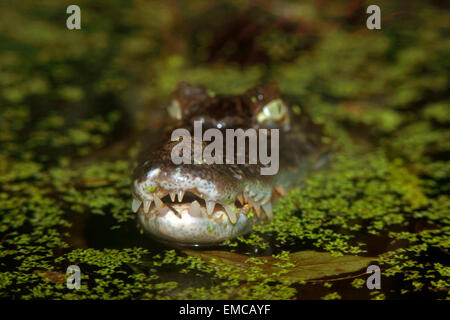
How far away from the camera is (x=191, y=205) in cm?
281

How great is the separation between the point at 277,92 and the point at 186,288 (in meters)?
1.82

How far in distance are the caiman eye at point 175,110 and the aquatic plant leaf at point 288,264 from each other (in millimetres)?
1252

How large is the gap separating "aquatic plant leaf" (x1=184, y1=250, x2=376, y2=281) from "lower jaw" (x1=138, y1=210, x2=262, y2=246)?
8cm

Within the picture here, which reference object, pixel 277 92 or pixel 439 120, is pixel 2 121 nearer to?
pixel 277 92

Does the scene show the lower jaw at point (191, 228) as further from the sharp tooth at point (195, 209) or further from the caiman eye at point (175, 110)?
the caiman eye at point (175, 110)

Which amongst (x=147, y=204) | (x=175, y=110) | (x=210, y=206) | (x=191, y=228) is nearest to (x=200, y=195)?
(x=210, y=206)

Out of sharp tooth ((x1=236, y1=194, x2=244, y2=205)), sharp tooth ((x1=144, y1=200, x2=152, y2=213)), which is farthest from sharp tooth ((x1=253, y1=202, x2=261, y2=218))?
sharp tooth ((x1=144, y1=200, x2=152, y2=213))

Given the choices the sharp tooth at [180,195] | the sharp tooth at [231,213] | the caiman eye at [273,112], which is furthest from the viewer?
the caiman eye at [273,112]

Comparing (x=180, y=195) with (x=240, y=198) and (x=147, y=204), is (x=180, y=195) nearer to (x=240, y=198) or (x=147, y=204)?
(x=147, y=204)

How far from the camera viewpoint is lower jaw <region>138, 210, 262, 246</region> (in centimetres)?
285

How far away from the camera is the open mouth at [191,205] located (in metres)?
2.79

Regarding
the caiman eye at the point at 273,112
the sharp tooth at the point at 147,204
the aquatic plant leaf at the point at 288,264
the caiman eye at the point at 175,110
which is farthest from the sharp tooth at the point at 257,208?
the caiman eye at the point at 175,110
